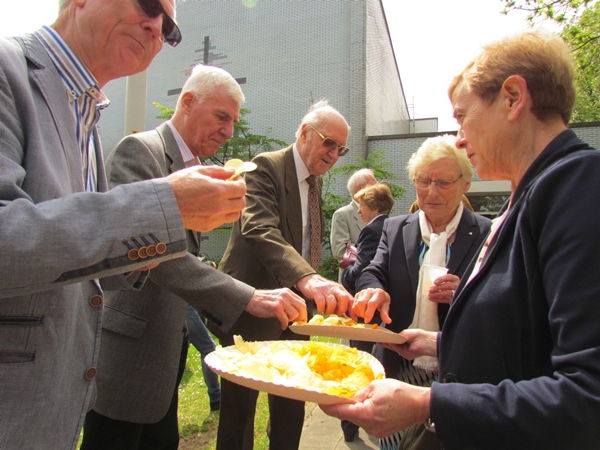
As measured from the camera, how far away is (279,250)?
2652 millimetres

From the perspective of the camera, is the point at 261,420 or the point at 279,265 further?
the point at 261,420

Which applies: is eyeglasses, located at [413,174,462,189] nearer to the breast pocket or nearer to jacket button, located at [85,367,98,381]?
jacket button, located at [85,367,98,381]

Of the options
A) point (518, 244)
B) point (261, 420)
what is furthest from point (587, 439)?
point (261, 420)

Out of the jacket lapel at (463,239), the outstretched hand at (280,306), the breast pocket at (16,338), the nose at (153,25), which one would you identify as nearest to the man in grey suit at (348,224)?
the jacket lapel at (463,239)

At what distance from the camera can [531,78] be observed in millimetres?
1373

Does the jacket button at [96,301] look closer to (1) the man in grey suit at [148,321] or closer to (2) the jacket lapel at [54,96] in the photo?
(2) the jacket lapel at [54,96]

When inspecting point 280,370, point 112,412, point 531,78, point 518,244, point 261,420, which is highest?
point 531,78

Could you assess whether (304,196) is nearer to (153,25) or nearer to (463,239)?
(463,239)

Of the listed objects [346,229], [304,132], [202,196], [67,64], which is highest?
[304,132]

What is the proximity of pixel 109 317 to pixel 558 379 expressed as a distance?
6.12 feet

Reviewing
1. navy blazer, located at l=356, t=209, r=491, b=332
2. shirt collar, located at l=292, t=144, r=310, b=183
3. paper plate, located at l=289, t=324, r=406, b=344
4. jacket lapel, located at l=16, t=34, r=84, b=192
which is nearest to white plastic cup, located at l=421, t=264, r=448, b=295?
navy blazer, located at l=356, t=209, r=491, b=332

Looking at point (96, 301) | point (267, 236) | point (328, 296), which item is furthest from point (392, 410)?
point (267, 236)

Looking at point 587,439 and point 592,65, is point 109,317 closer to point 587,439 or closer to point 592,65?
point 587,439

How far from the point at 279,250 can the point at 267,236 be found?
129mm
